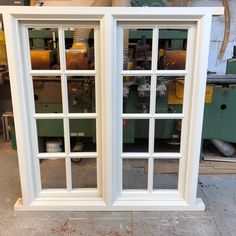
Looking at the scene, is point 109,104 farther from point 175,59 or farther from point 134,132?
point 134,132

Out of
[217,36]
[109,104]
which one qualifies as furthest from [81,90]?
[217,36]

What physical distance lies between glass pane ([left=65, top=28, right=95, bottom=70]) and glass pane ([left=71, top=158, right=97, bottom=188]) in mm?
960

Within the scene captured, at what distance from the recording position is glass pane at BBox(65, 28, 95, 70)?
200cm

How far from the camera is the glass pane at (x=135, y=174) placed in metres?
2.21

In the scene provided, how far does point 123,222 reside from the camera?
1764mm

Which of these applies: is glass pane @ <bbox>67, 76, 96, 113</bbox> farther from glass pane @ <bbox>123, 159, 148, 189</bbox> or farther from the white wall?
the white wall

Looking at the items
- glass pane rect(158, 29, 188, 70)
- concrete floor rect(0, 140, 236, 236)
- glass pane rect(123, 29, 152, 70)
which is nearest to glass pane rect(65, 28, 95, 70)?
glass pane rect(123, 29, 152, 70)

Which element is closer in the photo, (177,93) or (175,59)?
(175,59)

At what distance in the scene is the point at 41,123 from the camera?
98.8 inches

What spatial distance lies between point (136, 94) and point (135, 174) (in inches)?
29.0

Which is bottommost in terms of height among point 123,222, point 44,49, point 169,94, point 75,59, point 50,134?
point 123,222

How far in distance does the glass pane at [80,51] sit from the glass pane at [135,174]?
1.01 m

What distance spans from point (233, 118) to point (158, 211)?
3.98 feet

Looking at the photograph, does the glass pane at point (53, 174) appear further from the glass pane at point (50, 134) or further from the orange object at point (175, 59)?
the orange object at point (175, 59)
